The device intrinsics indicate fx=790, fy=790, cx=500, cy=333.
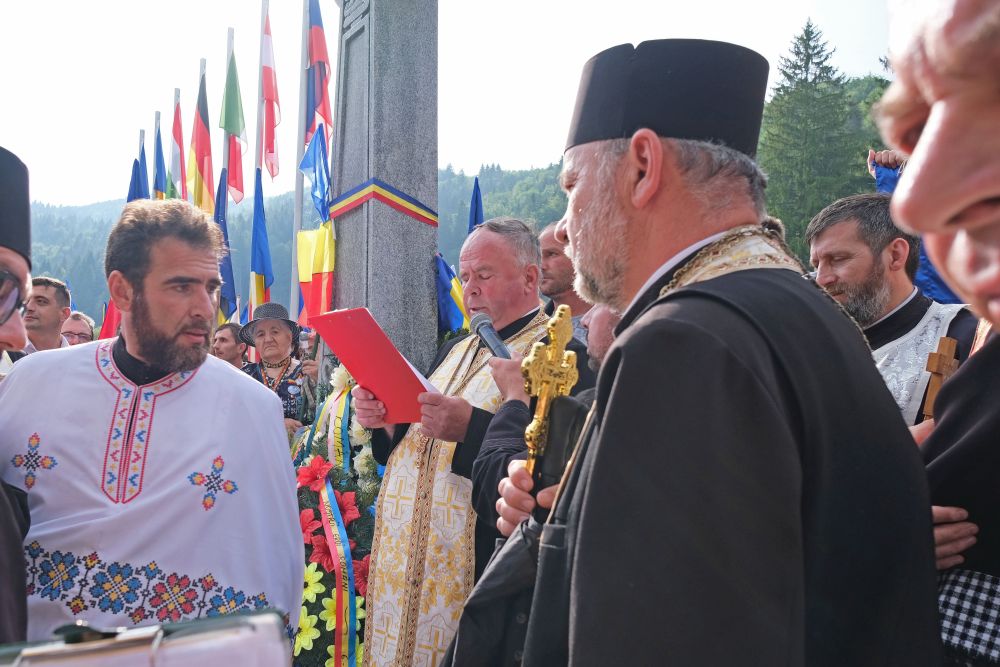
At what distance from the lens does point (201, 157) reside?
51.7 feet

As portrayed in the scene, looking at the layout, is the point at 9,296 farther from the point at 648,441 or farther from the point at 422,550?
the point at 422,550

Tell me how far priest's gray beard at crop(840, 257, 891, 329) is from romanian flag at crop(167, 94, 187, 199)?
16.1 meters

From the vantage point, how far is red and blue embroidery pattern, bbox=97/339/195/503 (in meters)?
2.75

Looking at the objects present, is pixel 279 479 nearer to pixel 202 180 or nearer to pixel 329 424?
pixel 329 424

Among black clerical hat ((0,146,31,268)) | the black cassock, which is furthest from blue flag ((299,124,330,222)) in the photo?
the black cassock

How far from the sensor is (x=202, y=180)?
1579 centimetres

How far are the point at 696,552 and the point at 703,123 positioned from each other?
1008 millimetres

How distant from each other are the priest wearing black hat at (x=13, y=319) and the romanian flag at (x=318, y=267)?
3.03m

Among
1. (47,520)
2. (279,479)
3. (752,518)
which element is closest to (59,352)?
(47,520)

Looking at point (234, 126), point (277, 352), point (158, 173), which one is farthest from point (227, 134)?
point (277, 352)

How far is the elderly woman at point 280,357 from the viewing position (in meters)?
6.87

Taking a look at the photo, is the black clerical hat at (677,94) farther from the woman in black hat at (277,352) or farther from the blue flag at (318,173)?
the blue flag at (318,173)

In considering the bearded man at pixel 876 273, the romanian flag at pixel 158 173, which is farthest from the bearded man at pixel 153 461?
the romanian flag at pixel 158 173

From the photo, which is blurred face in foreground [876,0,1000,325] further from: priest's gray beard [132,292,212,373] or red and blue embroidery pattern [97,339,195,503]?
priest's gray beard [132,292,212,373]
